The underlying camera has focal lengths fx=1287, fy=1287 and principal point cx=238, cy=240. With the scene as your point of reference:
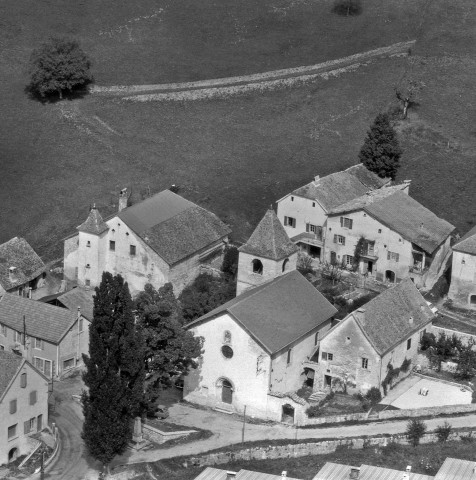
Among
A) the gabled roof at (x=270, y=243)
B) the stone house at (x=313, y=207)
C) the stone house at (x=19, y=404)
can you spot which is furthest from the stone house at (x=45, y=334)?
the stone house at (x=313, y=207)

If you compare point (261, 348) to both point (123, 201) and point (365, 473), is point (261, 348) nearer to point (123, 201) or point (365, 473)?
point (365, 473)

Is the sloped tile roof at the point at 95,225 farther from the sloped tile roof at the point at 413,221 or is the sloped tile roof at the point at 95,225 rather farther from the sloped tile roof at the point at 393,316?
the sloped tile roof at the point at 393,316

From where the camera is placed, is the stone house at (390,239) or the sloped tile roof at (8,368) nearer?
the sloped tile roof at (8,368)

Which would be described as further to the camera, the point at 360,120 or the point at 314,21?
the point at 314,21

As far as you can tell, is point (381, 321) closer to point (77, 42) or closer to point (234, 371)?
point (234, 371)

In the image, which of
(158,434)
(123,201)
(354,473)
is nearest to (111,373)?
(158,434)

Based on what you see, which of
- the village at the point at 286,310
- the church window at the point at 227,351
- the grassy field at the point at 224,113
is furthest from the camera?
the grassy field at the point at 224,113

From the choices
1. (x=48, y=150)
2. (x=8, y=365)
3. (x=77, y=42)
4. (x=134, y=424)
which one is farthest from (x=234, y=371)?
(x=77, y=42)
